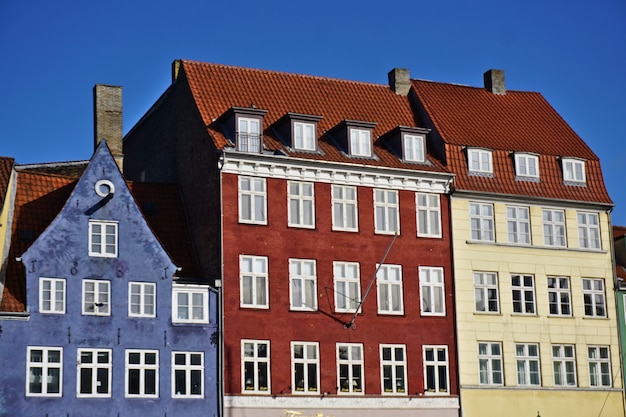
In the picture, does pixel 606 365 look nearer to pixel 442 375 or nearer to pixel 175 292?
pixel 442 375

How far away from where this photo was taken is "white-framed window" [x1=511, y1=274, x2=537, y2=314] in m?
58.3

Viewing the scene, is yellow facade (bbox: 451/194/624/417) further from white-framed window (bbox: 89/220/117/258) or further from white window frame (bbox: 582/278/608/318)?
white-framed window (bbox: 89/220/117/258)

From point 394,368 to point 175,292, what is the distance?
395 inches

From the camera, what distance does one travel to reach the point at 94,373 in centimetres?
4900

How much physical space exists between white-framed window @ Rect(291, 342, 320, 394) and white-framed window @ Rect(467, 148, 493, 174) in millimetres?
11481

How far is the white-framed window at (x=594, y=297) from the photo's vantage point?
59.9 metres

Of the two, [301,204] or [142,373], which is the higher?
[301,204]

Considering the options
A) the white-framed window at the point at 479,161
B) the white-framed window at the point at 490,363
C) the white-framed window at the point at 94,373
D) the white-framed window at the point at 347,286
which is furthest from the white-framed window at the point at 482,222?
the white-framed window at the point at 94,373

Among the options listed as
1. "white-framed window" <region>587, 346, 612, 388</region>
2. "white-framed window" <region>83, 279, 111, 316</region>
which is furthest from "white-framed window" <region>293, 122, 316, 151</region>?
"white-framed window" <region>587, 346, 612, 388</region>

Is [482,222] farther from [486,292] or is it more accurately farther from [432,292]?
[432,292]

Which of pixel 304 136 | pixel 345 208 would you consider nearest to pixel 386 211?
pixel 345 208

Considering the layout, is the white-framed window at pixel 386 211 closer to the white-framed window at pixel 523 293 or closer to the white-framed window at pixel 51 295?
the white-framed window at pixel 523 293

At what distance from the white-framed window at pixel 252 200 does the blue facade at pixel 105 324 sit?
3.58m

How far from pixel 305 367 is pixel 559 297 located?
43.2ft
